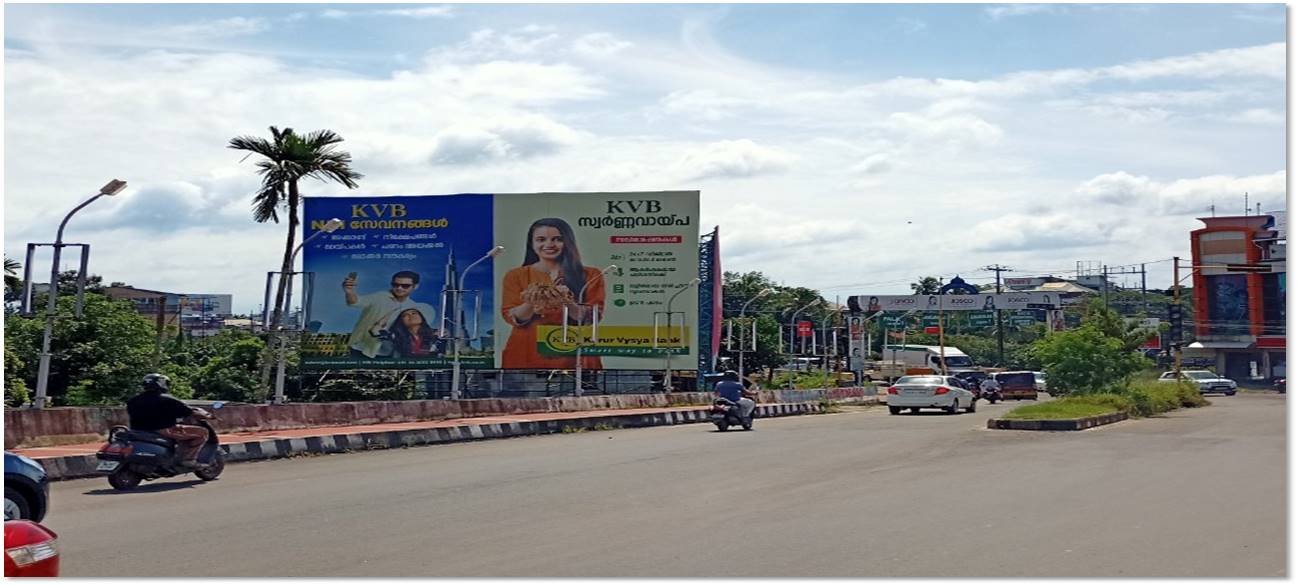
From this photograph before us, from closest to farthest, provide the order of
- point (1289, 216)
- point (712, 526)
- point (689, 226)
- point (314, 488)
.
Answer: point (1289, 216) → point (712, 526) → point (314, 488) → point (689, 226)

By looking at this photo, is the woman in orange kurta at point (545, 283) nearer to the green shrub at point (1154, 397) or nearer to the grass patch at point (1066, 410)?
the green shrub at point (1154, 397)

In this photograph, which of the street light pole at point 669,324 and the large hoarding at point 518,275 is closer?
the street light pole at point 669,324

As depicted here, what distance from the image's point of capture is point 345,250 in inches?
2173

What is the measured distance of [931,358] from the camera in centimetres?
9131

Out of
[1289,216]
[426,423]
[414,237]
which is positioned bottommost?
[426,423]

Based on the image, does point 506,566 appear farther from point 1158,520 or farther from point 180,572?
point 1158,520

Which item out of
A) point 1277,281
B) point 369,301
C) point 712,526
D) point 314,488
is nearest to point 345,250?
point 369,301

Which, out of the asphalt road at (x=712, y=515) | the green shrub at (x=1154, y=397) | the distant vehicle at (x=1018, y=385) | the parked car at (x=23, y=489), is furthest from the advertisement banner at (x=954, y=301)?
the parked car at (x=23, y=489)

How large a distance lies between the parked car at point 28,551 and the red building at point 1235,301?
8011cm

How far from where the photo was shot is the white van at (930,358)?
292ft

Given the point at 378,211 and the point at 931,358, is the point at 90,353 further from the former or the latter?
the point at 931,358

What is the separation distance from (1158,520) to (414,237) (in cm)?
4598

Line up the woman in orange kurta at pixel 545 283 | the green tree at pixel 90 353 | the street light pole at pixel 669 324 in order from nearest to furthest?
the green tree at pixel 90 353 < the street light pole at pixel 669 324 < the woman in orange kurta at pixel 545 283

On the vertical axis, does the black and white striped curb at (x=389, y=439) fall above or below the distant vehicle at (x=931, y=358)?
below
